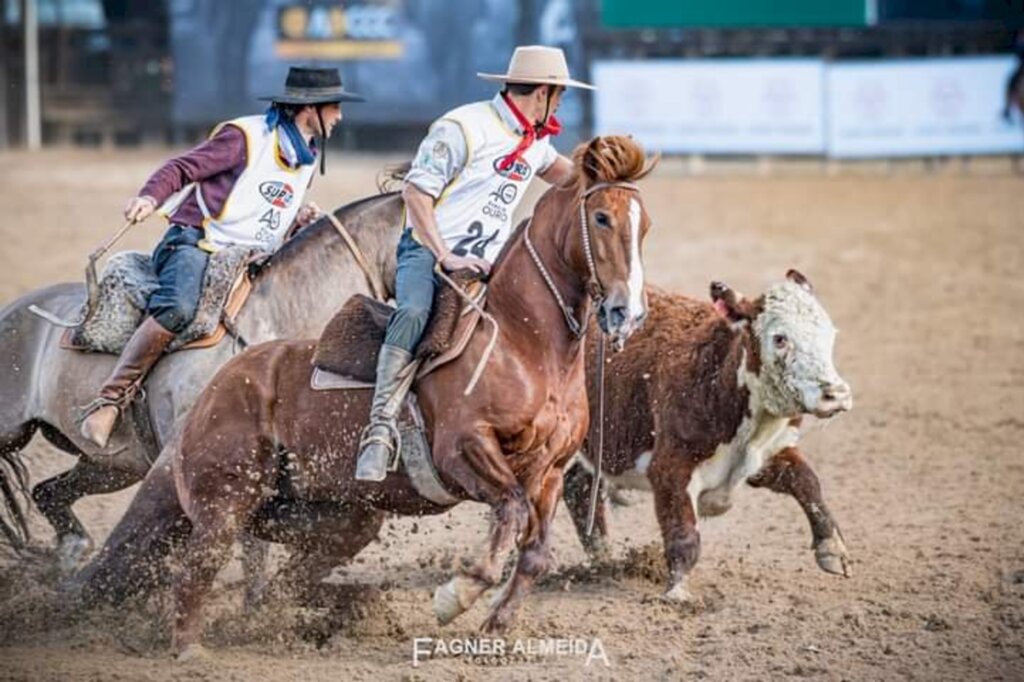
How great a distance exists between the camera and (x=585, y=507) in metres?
7.69

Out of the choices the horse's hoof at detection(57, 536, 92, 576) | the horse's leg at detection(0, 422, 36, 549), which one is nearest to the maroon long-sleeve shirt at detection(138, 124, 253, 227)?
the horse's leg at detection(0, 422, 36, 549)

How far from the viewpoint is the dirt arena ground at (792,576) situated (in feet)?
20.2

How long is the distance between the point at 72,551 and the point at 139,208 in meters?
1.77

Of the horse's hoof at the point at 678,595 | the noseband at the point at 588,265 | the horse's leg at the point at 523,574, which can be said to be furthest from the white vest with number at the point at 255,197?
the horse's hoof at the point at 678,595

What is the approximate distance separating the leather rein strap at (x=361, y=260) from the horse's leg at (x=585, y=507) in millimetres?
1146

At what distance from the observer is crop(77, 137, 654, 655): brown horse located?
5.79 meters

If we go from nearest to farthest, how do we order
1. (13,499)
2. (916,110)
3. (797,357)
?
1. (797,357)
2. (13,499)
3. (916,110)

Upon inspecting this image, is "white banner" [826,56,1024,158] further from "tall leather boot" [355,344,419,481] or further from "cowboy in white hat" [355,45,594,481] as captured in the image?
"tall leather boot" [355,344,419,481]

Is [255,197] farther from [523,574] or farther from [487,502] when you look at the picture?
[523,574]

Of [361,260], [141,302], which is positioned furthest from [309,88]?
[141,302]

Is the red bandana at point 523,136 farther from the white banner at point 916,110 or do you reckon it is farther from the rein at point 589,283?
the white banner at point 916,110

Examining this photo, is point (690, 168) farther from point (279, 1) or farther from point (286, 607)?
point (286, 607)

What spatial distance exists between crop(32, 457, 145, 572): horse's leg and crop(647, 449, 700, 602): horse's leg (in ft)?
7.67

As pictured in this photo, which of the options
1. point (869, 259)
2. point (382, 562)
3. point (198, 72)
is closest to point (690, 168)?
point (869, 259)
